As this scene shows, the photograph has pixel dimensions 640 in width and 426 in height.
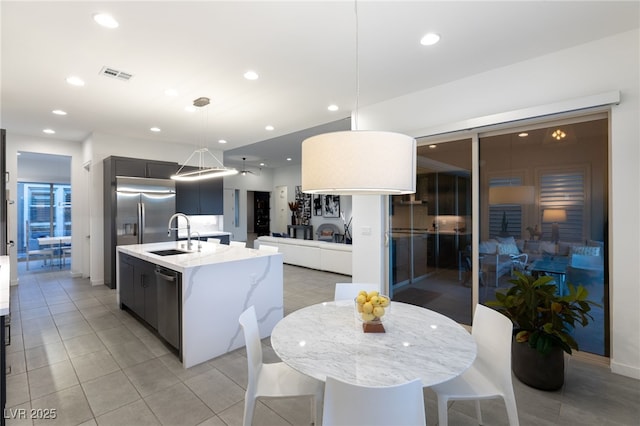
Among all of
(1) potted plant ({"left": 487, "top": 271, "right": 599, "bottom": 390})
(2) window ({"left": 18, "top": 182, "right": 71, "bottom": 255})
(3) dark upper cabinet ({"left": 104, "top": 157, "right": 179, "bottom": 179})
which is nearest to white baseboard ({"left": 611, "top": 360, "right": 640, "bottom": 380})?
(1) potted plant ({"left": 487, "top": 271, "right": 599, "bottom": 390})

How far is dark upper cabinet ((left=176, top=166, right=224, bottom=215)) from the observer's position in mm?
6414

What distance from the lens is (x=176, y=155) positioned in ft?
21.5

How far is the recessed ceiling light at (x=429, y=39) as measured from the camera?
8.25 feet

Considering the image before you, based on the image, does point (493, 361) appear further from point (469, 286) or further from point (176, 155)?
point (176, 155)

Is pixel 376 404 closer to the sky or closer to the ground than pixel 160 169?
closer to the ground

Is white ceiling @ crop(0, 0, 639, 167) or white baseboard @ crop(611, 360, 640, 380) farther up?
white ceiling @ crop(0, 0, 639, 167)

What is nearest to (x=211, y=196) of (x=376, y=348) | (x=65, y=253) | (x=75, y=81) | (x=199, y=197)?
(x=199, y=197)

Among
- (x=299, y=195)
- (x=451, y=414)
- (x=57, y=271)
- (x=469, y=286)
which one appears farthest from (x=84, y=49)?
(x=299, y=195)

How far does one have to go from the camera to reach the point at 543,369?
238 centimetres

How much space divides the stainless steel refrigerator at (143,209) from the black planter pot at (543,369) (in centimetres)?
Result: 566

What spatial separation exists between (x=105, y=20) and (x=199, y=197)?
4.70 m

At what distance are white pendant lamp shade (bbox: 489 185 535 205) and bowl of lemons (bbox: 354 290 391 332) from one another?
7.38ft

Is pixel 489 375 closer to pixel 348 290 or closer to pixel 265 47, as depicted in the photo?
pixel 348 290

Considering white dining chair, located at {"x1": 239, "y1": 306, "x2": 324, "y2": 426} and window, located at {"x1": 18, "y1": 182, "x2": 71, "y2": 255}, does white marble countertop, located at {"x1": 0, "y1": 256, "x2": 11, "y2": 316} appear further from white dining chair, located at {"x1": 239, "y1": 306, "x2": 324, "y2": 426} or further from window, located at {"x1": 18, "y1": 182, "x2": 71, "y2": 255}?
window, located at {"x1": 18, "y1": 182, "x2": 71, "y2": 255}
